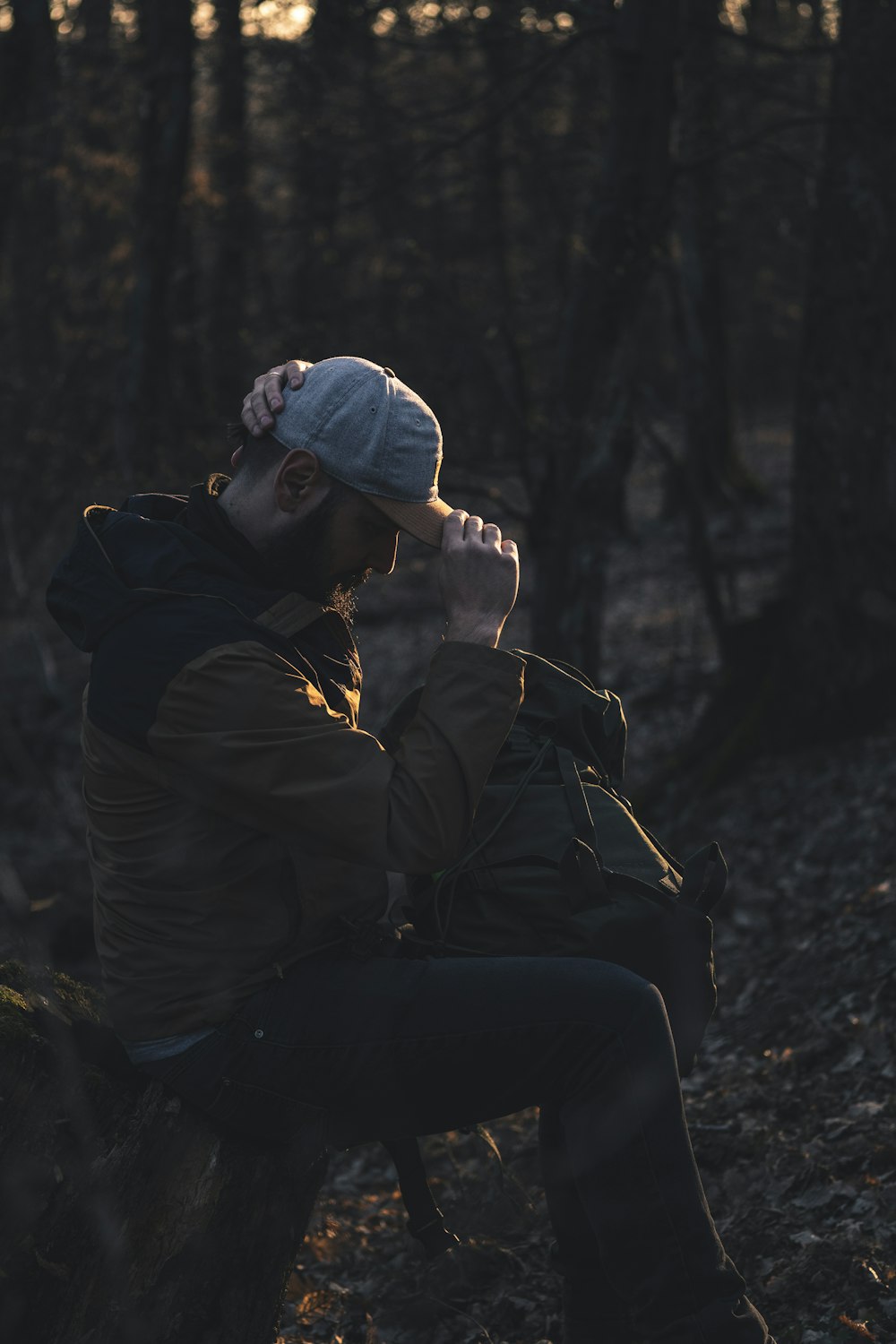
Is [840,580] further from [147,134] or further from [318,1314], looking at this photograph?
[147,134]

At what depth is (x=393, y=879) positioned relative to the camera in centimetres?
328

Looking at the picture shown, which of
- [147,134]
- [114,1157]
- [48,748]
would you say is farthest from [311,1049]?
[48,748]

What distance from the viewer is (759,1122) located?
4.42 m

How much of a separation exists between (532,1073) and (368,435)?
143cm

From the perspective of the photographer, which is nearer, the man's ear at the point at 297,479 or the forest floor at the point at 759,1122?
the man's ear at the point at 297,479

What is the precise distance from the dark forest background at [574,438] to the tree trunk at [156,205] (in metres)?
0.03

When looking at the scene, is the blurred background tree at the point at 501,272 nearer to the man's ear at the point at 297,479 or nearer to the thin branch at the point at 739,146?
the thin branch at the point at 739,146

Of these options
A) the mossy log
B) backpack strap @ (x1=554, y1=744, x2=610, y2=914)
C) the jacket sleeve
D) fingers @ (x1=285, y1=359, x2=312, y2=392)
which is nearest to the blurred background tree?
fingers @ (x1=285, y1=359, x2=312, y2=392)

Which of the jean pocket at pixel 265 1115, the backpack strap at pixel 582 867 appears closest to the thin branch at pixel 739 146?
the backpack strap at pixel 582 867

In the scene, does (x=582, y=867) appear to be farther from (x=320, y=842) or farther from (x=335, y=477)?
(x=335, y=477)

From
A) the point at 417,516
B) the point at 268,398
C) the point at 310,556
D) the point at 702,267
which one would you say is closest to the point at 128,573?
the point at 310,556

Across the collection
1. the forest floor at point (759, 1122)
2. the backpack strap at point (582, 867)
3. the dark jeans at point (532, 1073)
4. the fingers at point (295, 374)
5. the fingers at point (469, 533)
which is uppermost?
the fingers at point (295, 374)

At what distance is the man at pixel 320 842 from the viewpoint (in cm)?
259

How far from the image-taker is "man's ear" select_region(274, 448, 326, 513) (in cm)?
280
